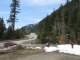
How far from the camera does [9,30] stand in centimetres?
10469

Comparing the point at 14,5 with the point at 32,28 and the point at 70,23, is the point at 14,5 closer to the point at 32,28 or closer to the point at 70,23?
the point at 32,28

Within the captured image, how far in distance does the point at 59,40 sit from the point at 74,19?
11.2m

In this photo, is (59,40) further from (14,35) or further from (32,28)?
(32,28)

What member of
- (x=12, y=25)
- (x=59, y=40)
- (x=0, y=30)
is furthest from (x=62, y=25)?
(x=12, y=25)

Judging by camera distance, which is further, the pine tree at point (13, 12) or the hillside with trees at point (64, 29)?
the pine tree at point (13, 12)

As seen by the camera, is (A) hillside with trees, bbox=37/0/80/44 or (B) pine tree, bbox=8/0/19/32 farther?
(B) pine tree, bbox=8/0/19/32

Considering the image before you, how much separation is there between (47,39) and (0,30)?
23.3 metres

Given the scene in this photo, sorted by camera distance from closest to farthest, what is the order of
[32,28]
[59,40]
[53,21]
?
[59,40], [53,21], [32,28]

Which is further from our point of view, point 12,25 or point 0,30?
point 12,25

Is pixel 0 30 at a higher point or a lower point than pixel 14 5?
lower

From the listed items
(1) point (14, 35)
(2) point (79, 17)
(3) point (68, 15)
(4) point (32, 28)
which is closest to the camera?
(2) point (79, 17)

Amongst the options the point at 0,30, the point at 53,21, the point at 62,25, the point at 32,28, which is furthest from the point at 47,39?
the point at 32,28

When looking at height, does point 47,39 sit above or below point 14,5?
below

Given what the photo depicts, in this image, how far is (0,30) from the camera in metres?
96.4
